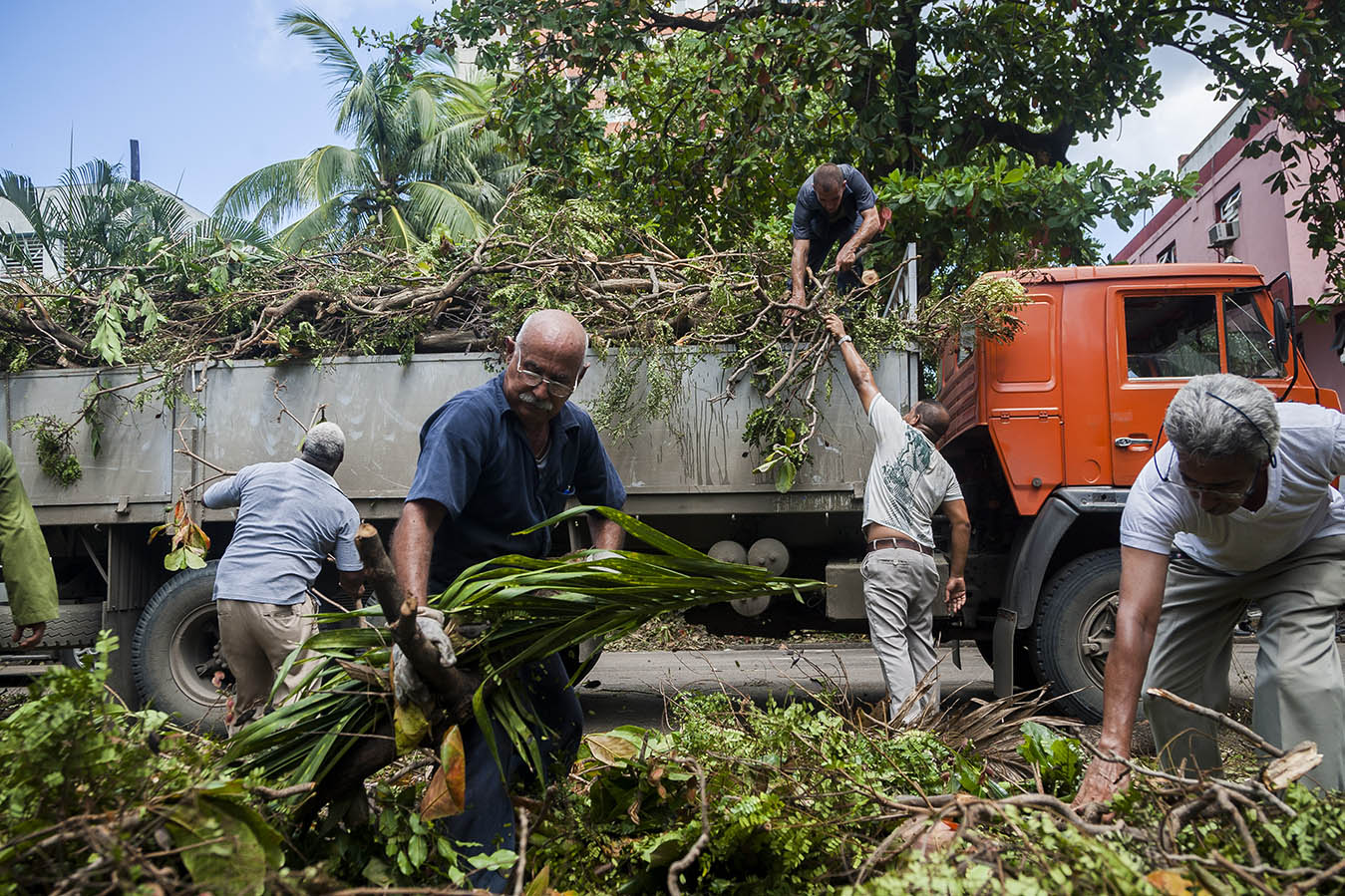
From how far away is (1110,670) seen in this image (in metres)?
2.62

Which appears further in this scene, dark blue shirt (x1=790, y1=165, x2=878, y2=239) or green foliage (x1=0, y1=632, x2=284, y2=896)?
dark blue shirt (x1=790, y1=165, x2=878, y2=239)

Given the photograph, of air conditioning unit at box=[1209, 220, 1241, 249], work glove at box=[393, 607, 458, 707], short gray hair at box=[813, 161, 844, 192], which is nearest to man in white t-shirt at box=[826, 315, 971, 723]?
short gray hair at box=[813, 161, 844, 192]

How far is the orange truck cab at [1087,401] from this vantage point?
5.53m

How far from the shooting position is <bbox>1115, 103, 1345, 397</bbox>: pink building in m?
15.1

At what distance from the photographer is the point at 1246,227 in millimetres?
16922

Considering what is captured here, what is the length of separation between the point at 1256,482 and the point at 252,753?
2.73m

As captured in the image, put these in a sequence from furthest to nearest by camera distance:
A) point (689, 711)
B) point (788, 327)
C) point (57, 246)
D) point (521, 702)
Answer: point (57, 246) < point (788, 327) < point (689, 711) < point (521, 702)

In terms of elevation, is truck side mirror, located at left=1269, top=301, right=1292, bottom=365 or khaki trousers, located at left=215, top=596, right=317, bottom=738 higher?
truck side mirror, located at left=1269, top=301, right=1292, bottom=365

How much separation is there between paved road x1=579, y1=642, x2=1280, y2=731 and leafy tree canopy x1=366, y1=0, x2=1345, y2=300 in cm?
368

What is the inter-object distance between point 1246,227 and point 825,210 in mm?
14451

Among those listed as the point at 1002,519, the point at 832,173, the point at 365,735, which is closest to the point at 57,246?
the point at 832,173

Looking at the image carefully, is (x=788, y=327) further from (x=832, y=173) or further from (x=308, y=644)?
(x=308, y=644)

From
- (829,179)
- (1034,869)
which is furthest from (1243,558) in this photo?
(829,179)

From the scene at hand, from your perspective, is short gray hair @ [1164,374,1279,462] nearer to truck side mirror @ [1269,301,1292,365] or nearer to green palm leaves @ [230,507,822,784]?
green palm leaves @ [230,507,822,784]
